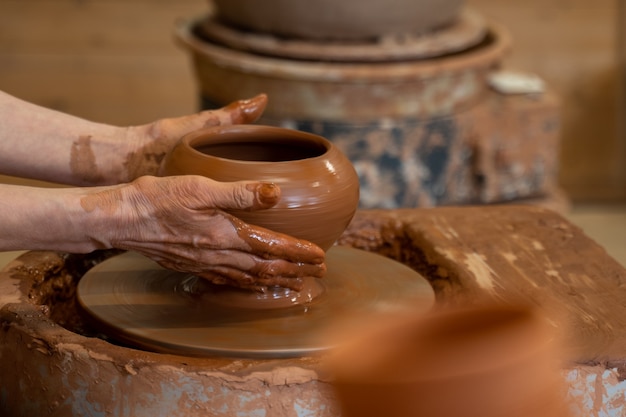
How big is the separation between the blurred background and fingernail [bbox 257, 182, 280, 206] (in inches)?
145

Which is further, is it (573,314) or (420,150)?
(420,150)

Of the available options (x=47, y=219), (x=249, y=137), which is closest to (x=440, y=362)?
(x=47, y=219)

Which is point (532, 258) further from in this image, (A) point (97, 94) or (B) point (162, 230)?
(A) point (97, 94)

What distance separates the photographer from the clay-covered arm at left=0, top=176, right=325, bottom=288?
144 centimetres

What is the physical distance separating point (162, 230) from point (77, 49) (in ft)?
12.5

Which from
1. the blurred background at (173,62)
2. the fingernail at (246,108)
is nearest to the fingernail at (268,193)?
the fingernail at (246,108)

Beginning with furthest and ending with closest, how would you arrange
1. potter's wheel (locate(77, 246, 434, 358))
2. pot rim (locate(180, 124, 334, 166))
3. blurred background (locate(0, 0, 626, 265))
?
blurred background (locate(0, 0, 626, 265)), pot rim (locate(180, 124, 334, 166)), potter's wheel (locate(77, 246, 434, 358))

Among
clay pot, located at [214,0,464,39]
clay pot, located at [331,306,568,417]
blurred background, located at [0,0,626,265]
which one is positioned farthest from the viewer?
blurred background, located at [0,0,626,265]

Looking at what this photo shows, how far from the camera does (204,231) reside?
1461 mm

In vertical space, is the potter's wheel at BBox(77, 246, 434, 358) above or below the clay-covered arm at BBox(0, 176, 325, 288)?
below

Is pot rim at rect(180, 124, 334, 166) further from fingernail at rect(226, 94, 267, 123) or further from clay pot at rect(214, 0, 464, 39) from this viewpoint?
clay pot at rect(214, 0, 464, 39)

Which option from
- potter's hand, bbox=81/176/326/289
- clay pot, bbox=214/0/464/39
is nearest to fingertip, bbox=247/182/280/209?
potter's hand, bbox=81/176/326/289

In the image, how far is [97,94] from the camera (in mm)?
5094

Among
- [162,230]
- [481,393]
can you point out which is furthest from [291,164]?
[481,393]
